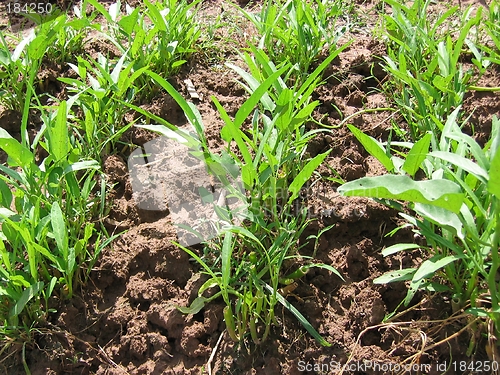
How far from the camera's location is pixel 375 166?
1707 mm

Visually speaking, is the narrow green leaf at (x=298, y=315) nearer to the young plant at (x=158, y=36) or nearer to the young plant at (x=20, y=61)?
the young plant at (x=158, y=36)

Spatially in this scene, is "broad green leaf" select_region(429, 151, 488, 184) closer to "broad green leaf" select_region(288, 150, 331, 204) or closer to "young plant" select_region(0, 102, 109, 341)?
"broad green leaf" select_region(288, 150, 331, 204)

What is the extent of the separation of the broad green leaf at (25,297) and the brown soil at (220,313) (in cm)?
9

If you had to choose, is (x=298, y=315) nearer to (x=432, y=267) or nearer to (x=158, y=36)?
(x=432, y=267)

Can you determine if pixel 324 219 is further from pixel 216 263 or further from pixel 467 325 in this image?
pixel 467 325

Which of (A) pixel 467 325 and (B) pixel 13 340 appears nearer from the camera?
(A) pixel 467 325

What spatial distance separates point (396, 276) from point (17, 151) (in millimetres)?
998

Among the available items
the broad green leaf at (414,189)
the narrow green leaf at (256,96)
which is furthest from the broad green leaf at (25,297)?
the broad green leaf at (414,189)

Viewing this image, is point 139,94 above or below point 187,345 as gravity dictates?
above

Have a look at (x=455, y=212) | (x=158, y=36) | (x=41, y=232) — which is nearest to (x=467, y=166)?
(x=455, y=212)

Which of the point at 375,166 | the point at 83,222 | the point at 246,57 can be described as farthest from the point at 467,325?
the point at 83,222

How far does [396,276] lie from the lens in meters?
1.32

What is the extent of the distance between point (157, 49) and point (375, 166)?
92cm

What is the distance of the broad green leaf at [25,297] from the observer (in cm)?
131
